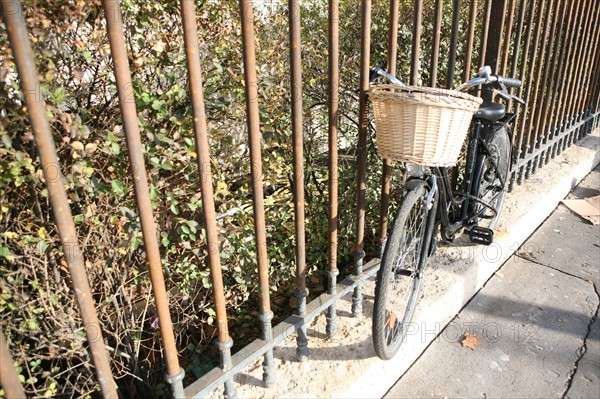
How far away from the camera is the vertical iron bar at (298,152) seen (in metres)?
1.50

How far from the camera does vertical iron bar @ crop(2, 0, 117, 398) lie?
3.17 ft

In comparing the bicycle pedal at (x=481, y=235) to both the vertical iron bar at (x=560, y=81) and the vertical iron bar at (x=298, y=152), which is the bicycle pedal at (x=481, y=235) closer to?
the vertical iron bar at (x=298, y=152)

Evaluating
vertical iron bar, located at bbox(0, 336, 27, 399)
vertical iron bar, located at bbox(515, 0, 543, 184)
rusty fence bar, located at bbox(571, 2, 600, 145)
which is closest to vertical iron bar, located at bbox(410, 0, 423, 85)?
vertical iron bar, located at bbox(515, 0, 543, 184)

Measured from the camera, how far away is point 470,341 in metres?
2.46

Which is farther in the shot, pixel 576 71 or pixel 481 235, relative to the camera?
pixel 576 71

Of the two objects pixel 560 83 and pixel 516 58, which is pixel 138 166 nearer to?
pixel 516 58

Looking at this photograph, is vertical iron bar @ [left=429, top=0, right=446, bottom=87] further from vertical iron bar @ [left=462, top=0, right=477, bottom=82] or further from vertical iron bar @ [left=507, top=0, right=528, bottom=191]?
vertical iron bar @ [left=507, top=0, right=528, bottom=191]

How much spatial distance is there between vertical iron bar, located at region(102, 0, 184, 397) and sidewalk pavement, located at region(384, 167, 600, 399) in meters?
1.22

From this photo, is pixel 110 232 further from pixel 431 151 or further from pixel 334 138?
pixel 431 151

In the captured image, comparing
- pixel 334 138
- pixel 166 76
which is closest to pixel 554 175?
pixel 334 138

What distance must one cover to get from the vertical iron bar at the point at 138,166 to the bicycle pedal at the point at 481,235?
2.16 m

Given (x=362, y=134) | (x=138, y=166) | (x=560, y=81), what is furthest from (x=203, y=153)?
(x=560, y=81)

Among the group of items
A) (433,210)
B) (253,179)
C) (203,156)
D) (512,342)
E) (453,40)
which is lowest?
(512,342)

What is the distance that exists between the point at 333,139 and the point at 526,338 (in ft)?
5.53
